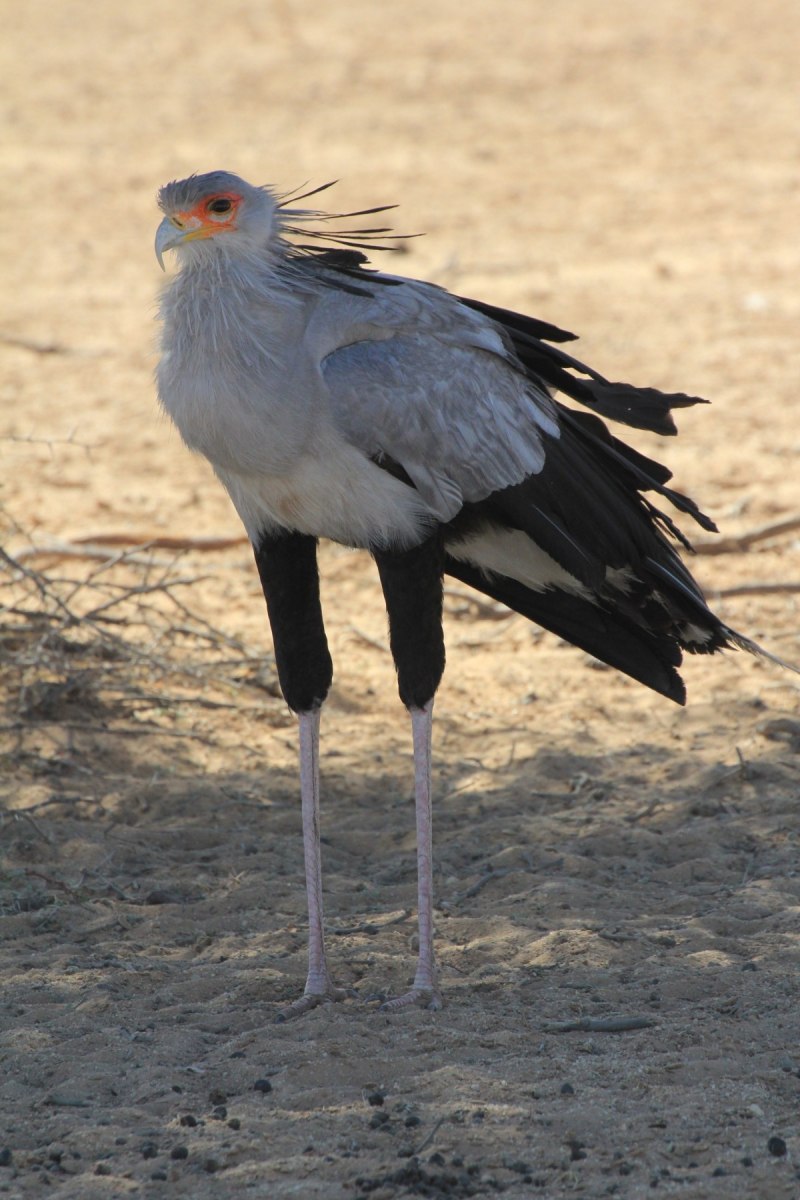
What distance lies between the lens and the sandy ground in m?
3.28

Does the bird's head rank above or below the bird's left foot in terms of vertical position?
above

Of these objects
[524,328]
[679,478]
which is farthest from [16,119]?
[524,328]

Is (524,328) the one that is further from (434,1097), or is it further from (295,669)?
(434,1097)

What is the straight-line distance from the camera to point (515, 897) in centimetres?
462

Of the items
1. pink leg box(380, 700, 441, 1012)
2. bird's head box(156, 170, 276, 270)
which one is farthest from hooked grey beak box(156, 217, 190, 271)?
pink leg box(380, 700, 441, 1012)

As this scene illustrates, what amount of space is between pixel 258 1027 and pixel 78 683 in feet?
8.01

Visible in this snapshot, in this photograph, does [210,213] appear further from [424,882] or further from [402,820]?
[402,820]

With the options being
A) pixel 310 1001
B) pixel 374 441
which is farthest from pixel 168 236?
pixel 310 1001

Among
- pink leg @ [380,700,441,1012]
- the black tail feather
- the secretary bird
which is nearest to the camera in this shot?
the secretary bird

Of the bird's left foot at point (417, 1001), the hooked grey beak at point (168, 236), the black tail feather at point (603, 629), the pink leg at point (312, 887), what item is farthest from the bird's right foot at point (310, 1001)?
the hooked grey beak at point (168, 236)

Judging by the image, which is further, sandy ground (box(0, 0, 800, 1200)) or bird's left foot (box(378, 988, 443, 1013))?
bird's left foot (box(378, 988, 443, 1013))

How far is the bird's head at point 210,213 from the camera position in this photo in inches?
158

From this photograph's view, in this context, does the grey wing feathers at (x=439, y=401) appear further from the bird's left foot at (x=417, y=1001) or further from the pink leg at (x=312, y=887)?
the bird's left foot at (x=417, y=1001)

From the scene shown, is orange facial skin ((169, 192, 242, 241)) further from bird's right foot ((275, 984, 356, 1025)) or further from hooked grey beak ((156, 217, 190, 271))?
bird's right foot ((275, 984, 356, 1025))
